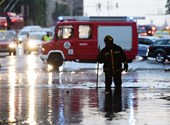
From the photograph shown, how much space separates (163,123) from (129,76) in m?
13.4

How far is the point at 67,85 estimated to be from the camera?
21.8 metres

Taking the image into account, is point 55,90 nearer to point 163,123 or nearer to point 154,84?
point 154,84

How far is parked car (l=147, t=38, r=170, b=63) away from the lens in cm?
3856

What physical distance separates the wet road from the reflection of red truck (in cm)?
606

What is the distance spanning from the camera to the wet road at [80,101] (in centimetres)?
1319

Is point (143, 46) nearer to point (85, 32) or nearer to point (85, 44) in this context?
point (85, 32)

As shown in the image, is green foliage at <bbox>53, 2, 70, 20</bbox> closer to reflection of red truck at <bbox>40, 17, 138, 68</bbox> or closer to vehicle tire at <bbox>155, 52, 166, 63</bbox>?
vehicle tire at <bbox>155, 52, 166, 63</bbox>

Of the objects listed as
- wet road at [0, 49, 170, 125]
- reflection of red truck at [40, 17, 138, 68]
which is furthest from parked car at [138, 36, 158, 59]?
wet road at [0, 49, 170, 125]

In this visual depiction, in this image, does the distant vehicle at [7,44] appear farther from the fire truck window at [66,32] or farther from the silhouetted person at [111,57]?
the silhouetted person at [111,57]

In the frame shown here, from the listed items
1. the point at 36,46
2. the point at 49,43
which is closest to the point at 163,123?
the point at 49,43

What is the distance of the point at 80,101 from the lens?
659 inches

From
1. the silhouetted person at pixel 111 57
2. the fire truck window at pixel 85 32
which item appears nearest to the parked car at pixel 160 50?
the fire truck window at pixel 85 32

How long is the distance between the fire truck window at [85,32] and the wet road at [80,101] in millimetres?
6199

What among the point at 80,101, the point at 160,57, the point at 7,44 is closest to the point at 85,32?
the point at 160,57
